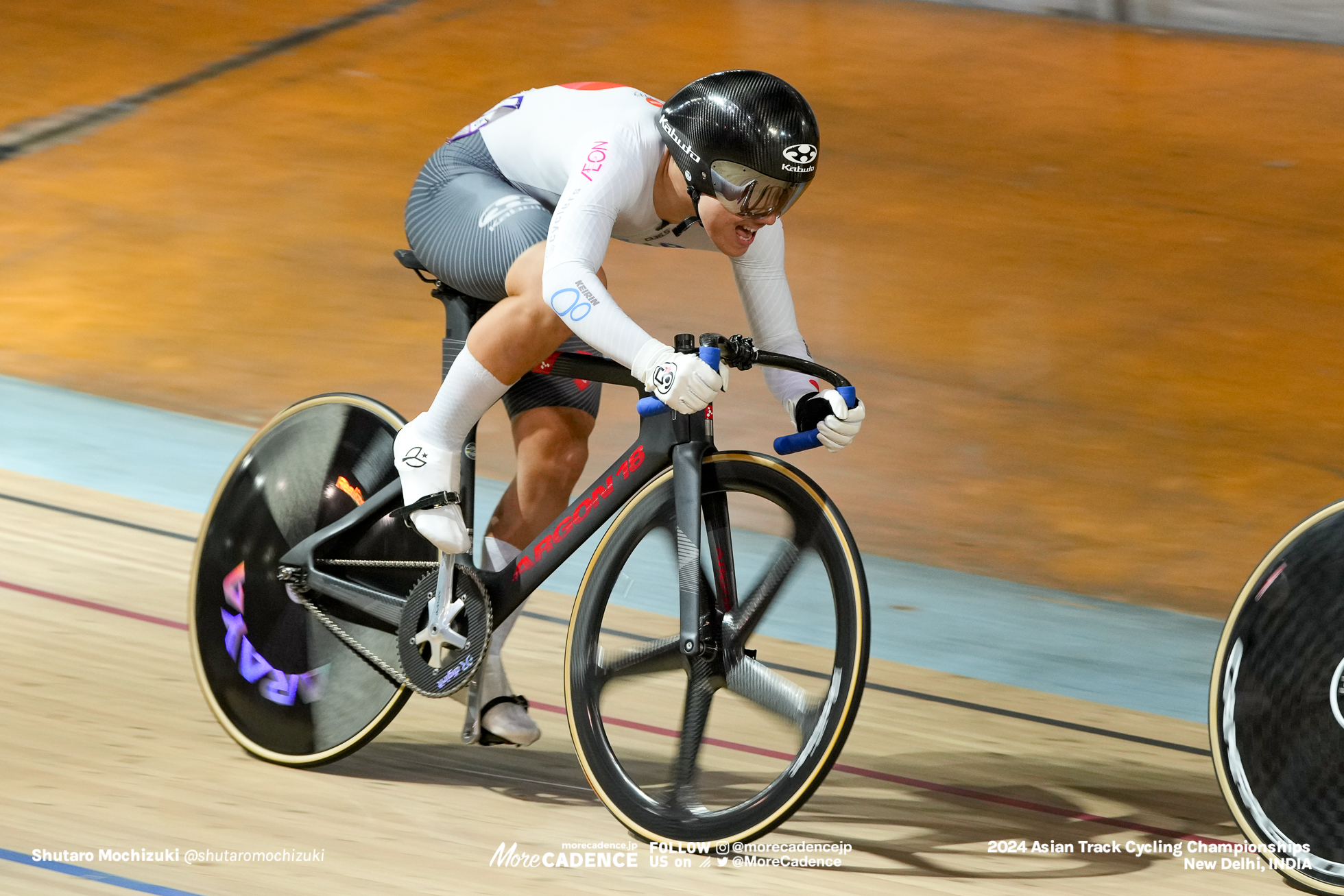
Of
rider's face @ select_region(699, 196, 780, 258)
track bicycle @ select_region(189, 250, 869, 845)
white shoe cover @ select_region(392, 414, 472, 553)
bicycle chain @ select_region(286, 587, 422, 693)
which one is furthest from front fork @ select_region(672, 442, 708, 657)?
bicycle chain @ select_region(286, 587, 422, 693)

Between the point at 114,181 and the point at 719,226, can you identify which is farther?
the point at 114,181

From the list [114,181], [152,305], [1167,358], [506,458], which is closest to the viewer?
[506,458]

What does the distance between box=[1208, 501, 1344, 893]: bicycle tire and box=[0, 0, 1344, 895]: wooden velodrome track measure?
136mm

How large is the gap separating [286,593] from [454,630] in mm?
460

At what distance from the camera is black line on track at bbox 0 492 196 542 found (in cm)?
429

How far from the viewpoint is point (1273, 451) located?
5.23m

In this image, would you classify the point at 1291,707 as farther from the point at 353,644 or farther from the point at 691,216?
the point at 353,644

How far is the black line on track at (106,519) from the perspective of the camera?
4.29 meters

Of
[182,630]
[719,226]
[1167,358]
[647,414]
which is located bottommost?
[1167,358]

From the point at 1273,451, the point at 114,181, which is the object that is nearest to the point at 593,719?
the point at 1273,451

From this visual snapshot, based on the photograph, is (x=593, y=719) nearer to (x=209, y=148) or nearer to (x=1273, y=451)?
(x=1273, y=451)

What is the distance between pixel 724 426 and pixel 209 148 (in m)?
3.61

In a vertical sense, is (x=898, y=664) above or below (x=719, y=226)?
below

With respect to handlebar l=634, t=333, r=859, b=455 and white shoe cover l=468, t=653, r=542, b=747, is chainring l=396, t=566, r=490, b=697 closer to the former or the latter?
white shoe cover l=468, t=653, r=542, b=747
